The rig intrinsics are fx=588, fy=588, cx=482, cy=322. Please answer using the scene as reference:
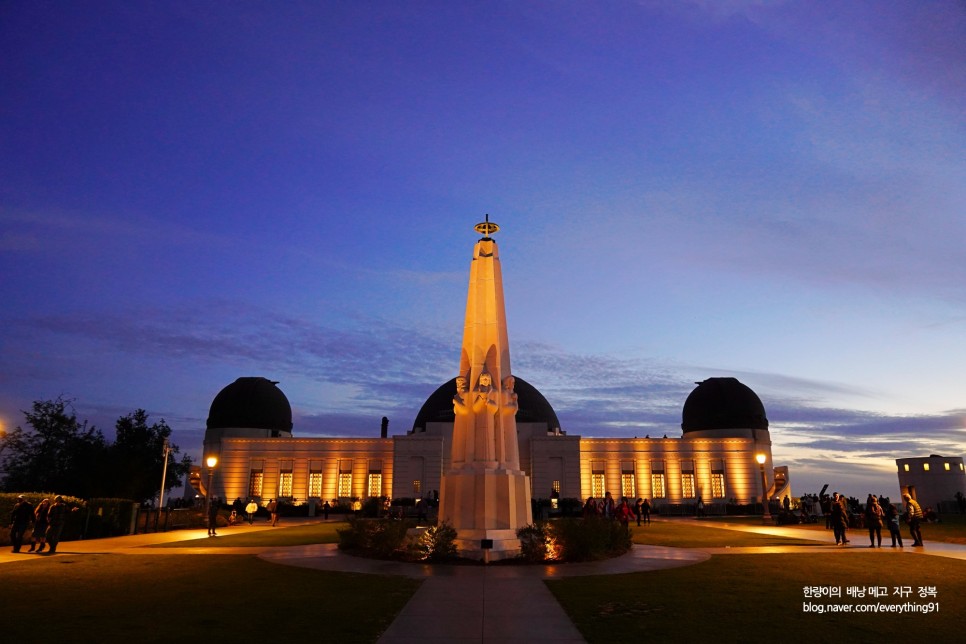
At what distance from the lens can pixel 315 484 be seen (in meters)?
59.6

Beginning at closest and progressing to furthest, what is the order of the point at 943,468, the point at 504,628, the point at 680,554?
the point at 504,628 < the point at 680,554 < the point at 943,468

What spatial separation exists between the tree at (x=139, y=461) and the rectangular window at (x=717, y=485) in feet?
174

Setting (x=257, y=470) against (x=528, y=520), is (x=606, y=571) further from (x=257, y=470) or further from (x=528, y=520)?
(x=257, y=470)

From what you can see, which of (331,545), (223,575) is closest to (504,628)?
(223,575)

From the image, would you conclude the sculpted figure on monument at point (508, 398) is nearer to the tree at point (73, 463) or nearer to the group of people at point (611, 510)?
the group of people at point (611, 510)

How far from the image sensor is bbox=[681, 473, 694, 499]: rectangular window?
200ft

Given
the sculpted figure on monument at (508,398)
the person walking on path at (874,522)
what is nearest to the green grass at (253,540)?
the sculpted figure on monument at (508,398)

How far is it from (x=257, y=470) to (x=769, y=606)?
57898 millimetres

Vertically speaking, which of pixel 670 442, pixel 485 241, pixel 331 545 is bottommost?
pixel 331 545

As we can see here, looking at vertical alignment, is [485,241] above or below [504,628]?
above

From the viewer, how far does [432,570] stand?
15047mm

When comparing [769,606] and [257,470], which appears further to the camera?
[257,470]

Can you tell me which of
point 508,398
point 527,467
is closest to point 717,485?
point 527,467

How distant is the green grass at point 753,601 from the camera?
8617 mm
